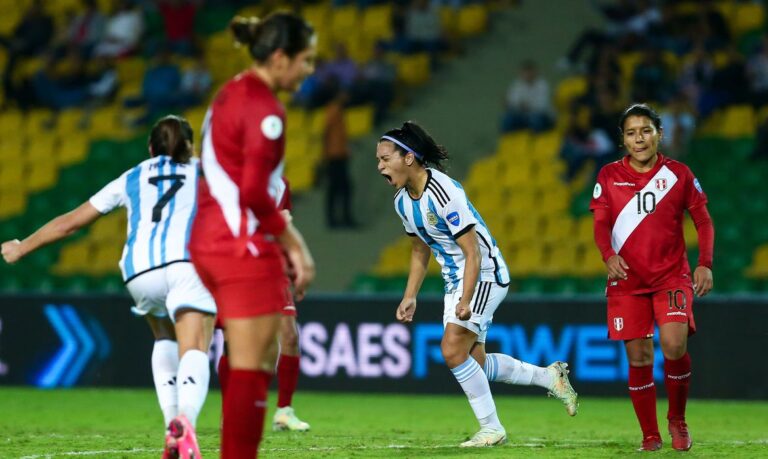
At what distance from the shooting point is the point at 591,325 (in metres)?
12.2

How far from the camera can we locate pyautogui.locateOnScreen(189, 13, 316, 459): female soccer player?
4852mm

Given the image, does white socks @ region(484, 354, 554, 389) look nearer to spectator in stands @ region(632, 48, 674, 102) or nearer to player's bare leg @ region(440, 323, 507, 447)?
player's bare leg @ region(440, 323, 507, 447)

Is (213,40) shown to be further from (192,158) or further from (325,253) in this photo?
(192,158)

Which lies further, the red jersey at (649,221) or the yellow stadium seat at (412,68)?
the yellow stadium seat at (412,68)

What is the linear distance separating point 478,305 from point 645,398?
1.14m

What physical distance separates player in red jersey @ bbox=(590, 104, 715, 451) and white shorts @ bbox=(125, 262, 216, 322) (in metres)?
2.40

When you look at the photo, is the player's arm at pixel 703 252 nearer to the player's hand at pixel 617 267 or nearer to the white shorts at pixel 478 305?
the player's hand at pixel 617 267

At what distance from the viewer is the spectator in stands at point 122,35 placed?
19.2m

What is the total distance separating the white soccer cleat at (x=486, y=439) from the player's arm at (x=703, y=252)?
148 cm

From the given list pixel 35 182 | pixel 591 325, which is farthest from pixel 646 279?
pixel 35 182

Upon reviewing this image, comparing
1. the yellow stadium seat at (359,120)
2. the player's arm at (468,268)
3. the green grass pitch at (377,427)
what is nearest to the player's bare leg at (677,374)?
the green grass pitch at (377,427)

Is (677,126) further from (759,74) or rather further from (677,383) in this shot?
(677,383)

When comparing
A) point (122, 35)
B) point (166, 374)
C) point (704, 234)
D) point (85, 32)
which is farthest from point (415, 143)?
point (85, 32)

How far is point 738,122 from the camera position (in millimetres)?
15875
